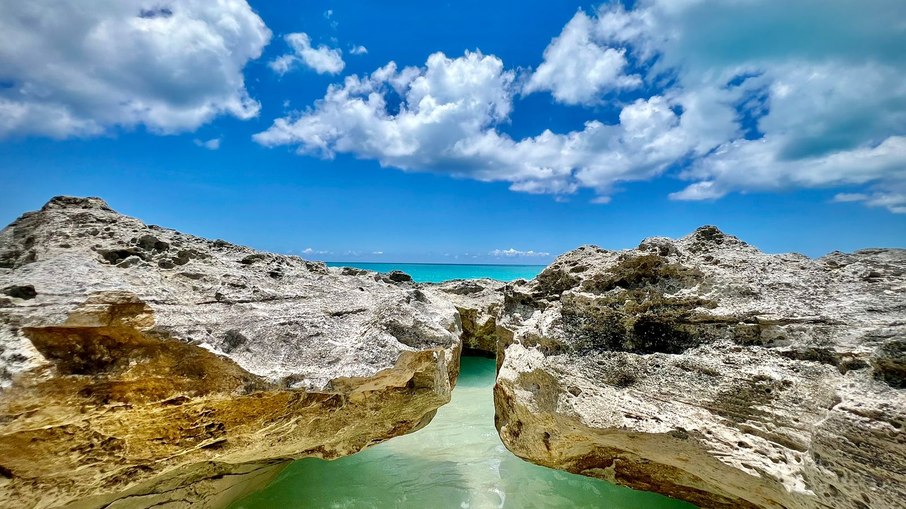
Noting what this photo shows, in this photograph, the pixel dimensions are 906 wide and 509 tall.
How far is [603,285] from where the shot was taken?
175 inches

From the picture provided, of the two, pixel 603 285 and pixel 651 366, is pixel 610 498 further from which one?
pixel 603 285

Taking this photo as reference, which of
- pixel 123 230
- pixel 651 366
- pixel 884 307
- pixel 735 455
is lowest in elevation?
pixel 735 455

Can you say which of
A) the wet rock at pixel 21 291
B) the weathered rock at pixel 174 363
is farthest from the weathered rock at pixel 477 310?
the wet rock at pixel 21 291

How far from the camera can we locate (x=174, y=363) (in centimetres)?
328

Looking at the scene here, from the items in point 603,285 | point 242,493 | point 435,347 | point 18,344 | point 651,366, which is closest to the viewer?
point 18,344

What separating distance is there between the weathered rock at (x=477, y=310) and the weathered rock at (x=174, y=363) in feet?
26.3

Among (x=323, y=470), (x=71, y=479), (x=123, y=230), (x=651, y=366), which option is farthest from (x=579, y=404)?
(x=123, y=230)

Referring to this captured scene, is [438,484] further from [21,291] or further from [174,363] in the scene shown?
[21,291]

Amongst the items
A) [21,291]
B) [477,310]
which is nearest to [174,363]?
[21,291]

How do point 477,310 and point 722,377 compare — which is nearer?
point 722,377

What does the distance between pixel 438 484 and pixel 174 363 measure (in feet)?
11.2

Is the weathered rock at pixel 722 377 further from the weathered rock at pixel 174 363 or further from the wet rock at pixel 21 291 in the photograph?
the wet rock at pixel 21 291

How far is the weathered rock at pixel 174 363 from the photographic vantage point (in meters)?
2.90

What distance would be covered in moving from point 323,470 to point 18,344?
12.3 feet
